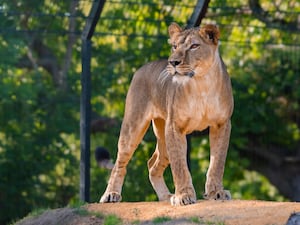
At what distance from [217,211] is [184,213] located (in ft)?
0.95

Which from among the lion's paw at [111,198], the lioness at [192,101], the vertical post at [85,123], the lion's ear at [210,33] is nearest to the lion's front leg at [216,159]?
the lioness at [192,101]

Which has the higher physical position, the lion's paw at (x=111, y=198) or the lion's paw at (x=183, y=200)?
the lion's paw at (x=183, y=200)

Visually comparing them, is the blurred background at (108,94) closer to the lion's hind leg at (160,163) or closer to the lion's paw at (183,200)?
the lion's hind leg at (160,163)

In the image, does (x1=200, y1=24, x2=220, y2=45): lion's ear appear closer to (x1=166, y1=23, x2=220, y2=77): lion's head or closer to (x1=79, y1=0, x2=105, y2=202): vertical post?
(x1=166, y1=23, x2=220, y2=77): lion's head

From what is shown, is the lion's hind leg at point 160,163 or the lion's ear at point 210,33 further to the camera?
the lion's hind leg at point 160,163

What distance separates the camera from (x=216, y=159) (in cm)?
897

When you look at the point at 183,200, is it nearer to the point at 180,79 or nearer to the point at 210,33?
the point at 180,79

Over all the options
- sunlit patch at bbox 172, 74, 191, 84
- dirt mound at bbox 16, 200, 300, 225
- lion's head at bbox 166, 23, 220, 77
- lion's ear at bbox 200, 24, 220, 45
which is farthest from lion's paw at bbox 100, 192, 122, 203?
lion's ear at bbox 200, 24, 220, 45

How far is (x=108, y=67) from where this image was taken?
51.3ft

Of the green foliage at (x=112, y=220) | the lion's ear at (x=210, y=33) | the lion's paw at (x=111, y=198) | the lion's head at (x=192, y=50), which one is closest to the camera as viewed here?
the green foliage at (x=112, y=220)

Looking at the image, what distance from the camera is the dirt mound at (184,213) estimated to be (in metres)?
7.46

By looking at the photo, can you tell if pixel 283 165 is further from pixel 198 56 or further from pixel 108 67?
pixel 198 56

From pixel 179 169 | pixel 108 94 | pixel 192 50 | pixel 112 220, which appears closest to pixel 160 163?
pixel 179 169

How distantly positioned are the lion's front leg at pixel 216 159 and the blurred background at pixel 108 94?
471cm
